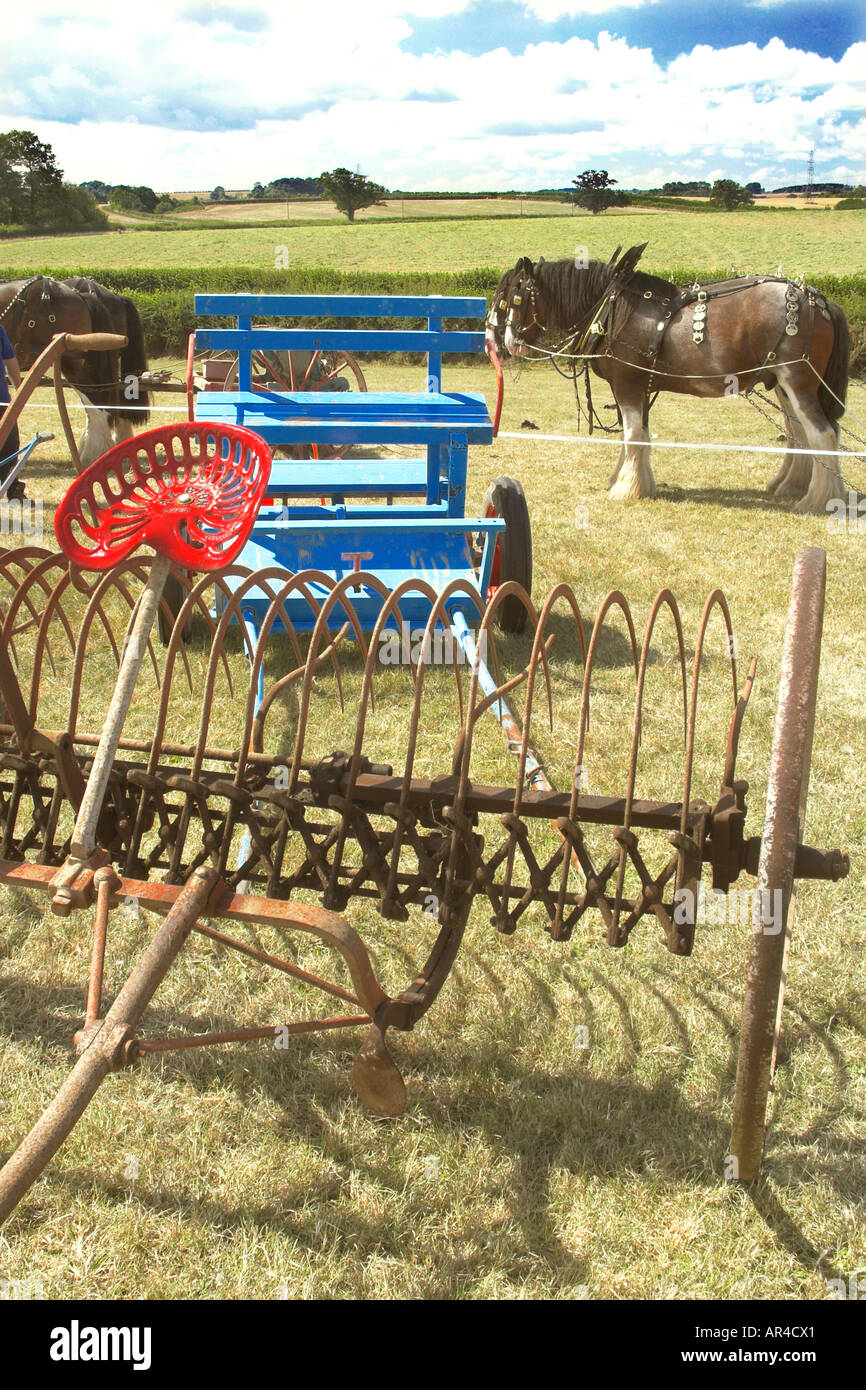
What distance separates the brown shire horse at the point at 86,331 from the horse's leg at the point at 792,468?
6.30m

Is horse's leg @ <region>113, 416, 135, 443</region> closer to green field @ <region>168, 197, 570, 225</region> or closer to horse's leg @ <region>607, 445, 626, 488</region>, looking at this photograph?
horse's leg @ <region>607, 445, 626, 488</region>

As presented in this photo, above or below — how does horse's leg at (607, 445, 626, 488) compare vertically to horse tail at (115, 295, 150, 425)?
below

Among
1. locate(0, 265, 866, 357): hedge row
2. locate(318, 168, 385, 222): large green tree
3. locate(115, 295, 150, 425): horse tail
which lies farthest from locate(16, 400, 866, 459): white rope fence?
locate(318, 168, 385, 222): large green tree

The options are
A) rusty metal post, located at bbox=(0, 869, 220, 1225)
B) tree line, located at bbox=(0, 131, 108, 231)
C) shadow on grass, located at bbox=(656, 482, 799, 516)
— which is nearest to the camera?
rusty metal post, located at bbox=(0, 869, 220, 1225)

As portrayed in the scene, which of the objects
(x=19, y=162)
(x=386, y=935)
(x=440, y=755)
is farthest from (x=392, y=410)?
(x=19, y=162)

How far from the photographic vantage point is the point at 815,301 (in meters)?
8.45

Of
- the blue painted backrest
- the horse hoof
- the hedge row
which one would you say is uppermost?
the hedge row

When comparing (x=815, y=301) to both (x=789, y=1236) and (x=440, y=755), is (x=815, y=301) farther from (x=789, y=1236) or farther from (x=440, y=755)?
(x=789, y=1236)

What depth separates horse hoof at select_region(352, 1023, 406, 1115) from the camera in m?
1.95

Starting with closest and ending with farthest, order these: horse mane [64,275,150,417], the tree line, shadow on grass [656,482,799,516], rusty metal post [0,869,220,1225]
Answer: rusty metal post [0,869,220,1225] < shadow on grass [656,482,799,516] < horse mane [64,275,150,417] < the tree line

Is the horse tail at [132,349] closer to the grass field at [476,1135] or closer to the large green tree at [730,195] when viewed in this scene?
the grass field at [476,1135]

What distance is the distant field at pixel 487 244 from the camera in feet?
103

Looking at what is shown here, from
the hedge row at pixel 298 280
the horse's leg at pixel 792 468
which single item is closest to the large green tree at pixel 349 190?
the hedge row at pixel 298 280

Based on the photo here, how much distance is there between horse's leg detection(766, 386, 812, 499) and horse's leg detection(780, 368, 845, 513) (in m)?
0.32
